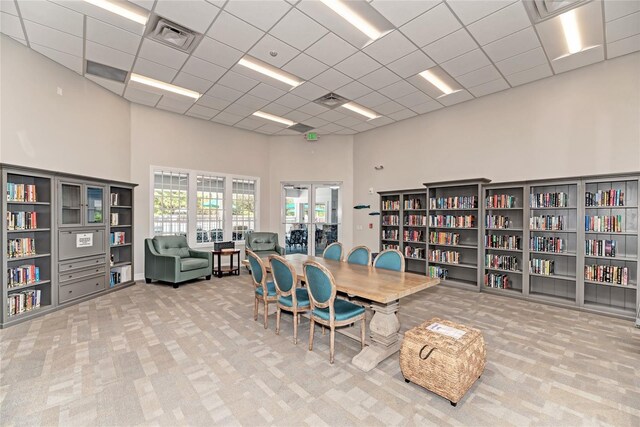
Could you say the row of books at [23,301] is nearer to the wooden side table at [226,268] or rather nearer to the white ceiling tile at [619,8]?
the wooden side table at [226,268]

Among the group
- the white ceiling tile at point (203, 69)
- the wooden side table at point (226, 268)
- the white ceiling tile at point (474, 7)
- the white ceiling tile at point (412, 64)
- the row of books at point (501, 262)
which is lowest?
the wooden side table at point (226, 268)

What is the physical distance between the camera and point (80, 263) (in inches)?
182

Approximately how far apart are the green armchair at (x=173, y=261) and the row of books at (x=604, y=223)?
21.6 feet

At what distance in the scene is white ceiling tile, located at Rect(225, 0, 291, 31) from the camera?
3.15 meters

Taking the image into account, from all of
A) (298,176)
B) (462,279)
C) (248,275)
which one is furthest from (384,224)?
(248,275)

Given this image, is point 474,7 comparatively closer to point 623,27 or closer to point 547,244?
point 623,27

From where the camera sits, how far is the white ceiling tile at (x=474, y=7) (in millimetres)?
3154

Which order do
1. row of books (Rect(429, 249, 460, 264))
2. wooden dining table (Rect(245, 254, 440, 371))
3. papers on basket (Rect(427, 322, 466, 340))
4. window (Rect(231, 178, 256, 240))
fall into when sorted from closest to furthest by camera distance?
papers on basket (Rect(427, 322, 466, 340)) < wooden dining table (Rect(245, 254, 440, 371)) < row of books (Rect(429, 249, 460, 264)) < window (Rect(231, 178, 256, 240))

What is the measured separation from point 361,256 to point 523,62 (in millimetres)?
3745

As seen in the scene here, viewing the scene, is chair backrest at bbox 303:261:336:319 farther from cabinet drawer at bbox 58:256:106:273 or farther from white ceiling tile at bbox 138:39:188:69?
cabinet drawer at bbox 58:256:106:273

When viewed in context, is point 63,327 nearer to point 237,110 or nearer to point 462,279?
point 237,110

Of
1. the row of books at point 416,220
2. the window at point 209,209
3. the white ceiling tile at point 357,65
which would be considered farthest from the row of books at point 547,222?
the window at point 209,209

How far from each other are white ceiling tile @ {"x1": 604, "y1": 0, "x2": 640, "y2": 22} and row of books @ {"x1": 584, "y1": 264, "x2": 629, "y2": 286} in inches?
125

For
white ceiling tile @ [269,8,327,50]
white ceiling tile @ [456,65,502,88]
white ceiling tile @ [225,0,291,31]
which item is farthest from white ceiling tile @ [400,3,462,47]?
white ceiling tile @ [225,0,291,31]
